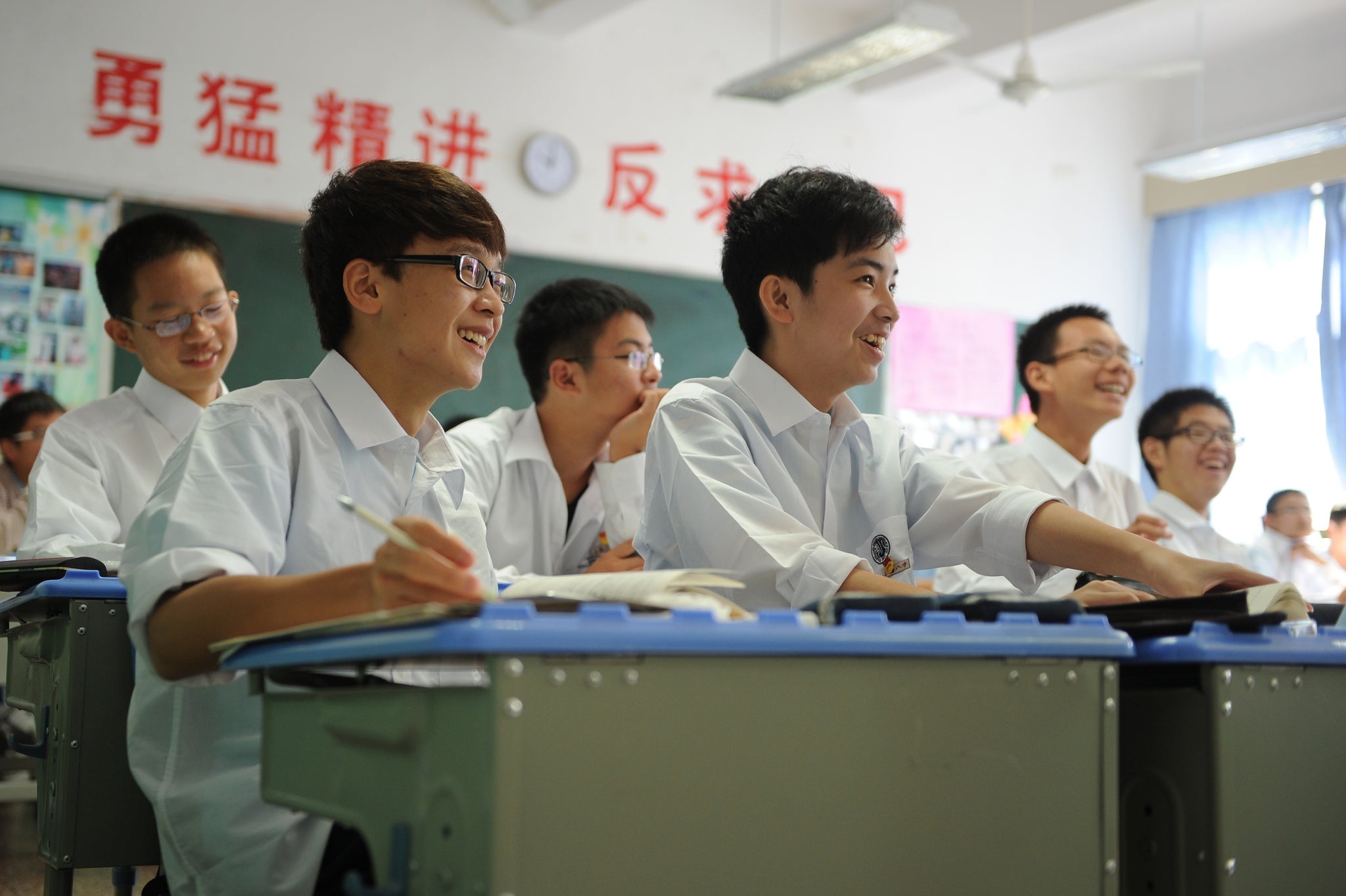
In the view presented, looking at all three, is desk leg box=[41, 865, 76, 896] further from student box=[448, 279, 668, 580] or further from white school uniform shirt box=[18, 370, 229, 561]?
student box=[448, 279, 668, 580]

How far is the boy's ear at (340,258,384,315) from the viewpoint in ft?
4.86

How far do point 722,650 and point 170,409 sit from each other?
6.68 feet

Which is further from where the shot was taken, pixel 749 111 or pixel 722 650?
pixel 749 111

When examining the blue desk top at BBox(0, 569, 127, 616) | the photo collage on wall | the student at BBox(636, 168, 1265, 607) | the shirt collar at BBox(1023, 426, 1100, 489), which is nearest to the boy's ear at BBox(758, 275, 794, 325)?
the student at BBox(636, 168, 1265, 607)

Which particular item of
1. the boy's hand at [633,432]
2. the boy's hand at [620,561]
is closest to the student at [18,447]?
the boy's hand at [633,432]

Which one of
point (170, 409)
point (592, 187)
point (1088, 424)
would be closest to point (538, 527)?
point (170, 409)

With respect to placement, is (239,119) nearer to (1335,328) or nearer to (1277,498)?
(1277,498)

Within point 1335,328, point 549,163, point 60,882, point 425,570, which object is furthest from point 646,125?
point 425,570

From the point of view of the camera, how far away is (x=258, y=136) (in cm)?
427

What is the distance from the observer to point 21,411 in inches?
148

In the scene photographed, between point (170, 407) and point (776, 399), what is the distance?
1407 millimetres

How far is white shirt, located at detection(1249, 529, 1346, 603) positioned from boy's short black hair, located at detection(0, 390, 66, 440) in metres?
4.00

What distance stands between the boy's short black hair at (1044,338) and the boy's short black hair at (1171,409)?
552 mm

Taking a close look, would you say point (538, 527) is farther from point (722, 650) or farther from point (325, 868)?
point (722, 650)
